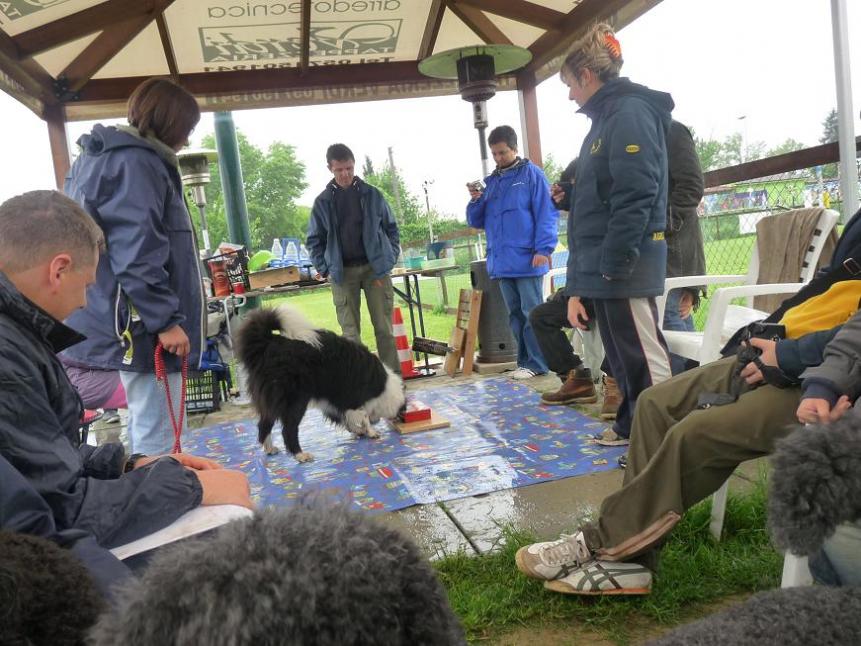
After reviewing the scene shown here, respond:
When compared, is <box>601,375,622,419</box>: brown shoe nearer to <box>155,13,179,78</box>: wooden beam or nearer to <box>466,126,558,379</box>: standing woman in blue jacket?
<box>466,126,558,379</box>: standing woman in blue jacket

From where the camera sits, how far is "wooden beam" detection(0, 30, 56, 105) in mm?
4727

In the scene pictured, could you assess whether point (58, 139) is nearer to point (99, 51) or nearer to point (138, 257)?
point (99, 51)

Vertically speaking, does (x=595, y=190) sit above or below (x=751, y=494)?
above

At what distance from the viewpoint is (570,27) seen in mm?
5812

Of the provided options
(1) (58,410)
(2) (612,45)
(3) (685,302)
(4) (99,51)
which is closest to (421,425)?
(3) (685,302)

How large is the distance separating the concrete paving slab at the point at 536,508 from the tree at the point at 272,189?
93.0ft

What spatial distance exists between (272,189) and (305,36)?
2901 centimetres

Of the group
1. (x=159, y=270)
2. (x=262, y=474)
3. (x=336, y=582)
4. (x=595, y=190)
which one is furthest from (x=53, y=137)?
(x=336, y=582)

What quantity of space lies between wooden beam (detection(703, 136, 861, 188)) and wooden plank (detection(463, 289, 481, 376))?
2.35 m

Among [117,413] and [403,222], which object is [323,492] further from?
[403,222]

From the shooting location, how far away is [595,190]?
2.97 m

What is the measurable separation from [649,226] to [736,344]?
3.24ft

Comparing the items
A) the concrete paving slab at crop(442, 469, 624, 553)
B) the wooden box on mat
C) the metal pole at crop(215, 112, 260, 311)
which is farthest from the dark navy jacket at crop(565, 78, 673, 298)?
the metal pole at crop(215, 112, 260, 311)

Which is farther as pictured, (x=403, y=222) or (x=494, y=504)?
(x=403, y=222)
